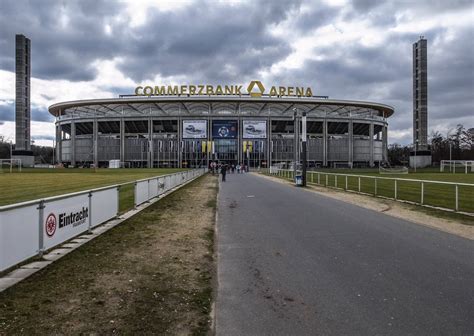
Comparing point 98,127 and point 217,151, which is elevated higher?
point 98,127

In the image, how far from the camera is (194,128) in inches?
3738

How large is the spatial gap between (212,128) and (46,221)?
298ft

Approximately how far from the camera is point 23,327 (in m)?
3.87

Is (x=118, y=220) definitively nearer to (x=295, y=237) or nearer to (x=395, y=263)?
(x=295, y=237)

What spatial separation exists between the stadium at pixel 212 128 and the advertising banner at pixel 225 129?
0.78ft

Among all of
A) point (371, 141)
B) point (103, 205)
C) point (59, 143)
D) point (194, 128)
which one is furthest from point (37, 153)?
point (103, 205)

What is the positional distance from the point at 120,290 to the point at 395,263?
4145 millimetres

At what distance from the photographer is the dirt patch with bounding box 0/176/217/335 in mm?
3938

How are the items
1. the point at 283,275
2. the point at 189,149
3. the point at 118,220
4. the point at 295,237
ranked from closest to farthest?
the point at 283,275
the point at 295,237
the point at 118,220
the point at 189,149

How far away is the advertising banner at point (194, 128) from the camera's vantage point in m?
94.9

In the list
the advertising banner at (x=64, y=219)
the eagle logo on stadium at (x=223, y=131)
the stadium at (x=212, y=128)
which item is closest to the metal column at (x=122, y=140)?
the stadium at (x=212, y=128)

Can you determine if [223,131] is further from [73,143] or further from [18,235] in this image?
[18,235]

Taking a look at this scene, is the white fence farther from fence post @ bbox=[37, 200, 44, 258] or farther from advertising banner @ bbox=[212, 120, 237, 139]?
advertising banner @ bbox=[212, 120, 237, 139]

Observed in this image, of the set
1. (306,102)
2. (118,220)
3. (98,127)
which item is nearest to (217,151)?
(306,102)
